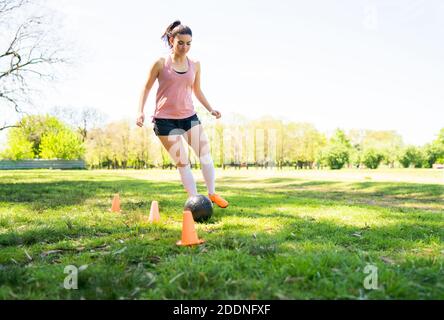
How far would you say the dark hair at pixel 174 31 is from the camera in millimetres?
6086

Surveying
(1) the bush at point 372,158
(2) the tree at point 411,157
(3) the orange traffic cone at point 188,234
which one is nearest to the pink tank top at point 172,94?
(3) the orange traffic cone at point 188,234

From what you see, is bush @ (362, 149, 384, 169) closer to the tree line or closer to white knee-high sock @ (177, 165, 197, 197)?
the tree line

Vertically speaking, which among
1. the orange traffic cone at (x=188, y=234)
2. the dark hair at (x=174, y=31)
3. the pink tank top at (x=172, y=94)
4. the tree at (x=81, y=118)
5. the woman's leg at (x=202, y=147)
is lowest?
the orange traffic cone at (x=188, y=234)

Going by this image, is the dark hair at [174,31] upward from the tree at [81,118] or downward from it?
downward

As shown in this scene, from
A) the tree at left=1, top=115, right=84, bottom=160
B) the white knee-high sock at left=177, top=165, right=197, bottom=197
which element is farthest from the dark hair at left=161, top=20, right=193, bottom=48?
the tree at left=1, top=115, right=84, bottom=160

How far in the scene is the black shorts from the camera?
21.0ft

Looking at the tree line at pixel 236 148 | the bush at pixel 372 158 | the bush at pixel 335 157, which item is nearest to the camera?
the tree line at pixel 236 148

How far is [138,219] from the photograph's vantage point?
6660 mm

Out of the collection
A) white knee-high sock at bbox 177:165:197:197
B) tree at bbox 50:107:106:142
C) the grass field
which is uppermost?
tree at bbox 50:107:106:142

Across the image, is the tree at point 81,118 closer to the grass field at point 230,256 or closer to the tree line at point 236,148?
the tree line at point 236,148

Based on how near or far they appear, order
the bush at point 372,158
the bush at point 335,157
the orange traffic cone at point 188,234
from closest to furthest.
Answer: the orange traffic cone at point 188,234 → the bush at point 335,157 → the bush at point 372,158

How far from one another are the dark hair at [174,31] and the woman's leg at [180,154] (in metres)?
1.58


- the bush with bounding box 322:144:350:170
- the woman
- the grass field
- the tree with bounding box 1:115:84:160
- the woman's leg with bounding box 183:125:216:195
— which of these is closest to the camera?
the grass field
